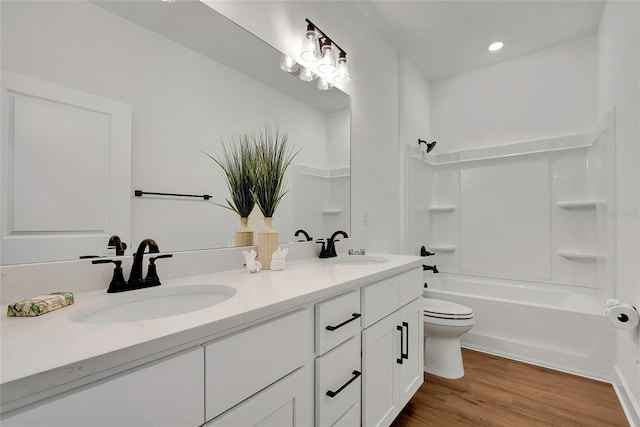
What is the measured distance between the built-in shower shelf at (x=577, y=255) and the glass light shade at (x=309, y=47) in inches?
107

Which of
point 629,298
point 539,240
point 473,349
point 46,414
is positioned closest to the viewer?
point 46,414

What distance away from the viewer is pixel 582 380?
209 cm

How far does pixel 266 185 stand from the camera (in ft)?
4.62

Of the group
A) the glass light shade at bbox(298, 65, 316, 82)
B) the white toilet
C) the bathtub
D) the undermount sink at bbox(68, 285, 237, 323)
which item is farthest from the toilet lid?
the glass light shade at bbox(298, 65, 316, 82)

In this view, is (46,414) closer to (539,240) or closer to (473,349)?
(473,349)

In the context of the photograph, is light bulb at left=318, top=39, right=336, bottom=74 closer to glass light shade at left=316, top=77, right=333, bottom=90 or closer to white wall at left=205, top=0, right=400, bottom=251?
glass light shade at left=316, top=77, right=333, bottom=90

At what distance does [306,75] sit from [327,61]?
0.51 feet

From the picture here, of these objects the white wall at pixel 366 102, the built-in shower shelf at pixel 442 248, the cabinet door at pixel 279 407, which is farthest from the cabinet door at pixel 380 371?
the built-in shower shelf at pixel 442 248

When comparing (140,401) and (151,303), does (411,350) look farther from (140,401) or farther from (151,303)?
(140,401)

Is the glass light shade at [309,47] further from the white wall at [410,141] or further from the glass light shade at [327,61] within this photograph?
the white wall at [410,141]

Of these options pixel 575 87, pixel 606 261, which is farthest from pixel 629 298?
pixel 575 87

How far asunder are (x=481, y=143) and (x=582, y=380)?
87.1 inches

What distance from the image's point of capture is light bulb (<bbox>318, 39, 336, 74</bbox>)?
1766 mm

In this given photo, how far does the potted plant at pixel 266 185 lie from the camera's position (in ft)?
4.56
